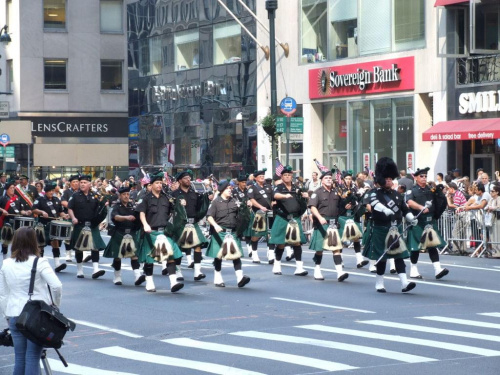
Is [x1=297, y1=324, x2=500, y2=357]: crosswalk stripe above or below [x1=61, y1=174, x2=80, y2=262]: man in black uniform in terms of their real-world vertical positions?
below

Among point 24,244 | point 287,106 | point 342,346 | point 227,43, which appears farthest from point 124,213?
point 227,43

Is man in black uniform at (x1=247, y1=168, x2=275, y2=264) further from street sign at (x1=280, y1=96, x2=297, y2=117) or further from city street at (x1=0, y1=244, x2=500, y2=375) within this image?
street sign at (x1=280, y1=96, x2=297, y2=117)

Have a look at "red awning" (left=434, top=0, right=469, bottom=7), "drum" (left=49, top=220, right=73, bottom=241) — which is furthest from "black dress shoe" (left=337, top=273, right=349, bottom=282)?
"red awning" (left=434, top=0, right=469, bottom=7)

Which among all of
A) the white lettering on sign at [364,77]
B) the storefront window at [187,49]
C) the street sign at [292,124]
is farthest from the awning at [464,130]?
the storefront window at [187,49]

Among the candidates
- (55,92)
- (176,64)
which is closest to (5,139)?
(176,64)

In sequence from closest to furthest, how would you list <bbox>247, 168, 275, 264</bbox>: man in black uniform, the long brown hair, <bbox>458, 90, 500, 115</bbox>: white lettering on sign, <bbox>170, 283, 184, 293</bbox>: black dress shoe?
the long brown hair
<bbox>170, 283, 184, 293</bbox>: black dress shoe
<bbox>247, 168, 275, 264</bbox>: man in black uniform
<bbox>458, 90, 500, 115</bbox>: white lettering on sign

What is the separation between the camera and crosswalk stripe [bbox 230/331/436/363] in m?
10.8

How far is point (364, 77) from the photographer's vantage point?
3603 centimetres

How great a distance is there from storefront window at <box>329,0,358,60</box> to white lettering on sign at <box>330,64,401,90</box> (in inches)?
29.9

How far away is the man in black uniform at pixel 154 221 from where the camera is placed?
17.1 meters

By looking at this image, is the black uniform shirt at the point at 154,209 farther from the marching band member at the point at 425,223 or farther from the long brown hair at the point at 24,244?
the long brown hair at the point at 24,244

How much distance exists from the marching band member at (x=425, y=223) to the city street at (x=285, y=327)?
485 mm

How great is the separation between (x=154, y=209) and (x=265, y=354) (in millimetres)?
6466

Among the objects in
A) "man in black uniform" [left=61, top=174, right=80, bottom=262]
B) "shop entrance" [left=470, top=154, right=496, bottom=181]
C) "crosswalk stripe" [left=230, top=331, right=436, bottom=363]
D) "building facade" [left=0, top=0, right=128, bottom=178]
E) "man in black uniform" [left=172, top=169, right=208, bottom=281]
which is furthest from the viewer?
"building facade" [left=0, top=0, right=128, bottom=178]
